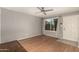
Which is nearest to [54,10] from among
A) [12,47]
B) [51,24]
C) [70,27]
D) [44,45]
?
[51,24]

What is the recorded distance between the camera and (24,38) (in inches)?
62.9

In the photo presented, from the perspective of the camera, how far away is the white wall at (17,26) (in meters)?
1.44

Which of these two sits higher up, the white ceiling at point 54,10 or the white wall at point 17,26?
the white ceiling at point 54,10

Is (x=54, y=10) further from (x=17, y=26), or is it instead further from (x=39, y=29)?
(x=17, y=26)

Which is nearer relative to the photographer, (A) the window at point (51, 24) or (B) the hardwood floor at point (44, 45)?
(B) the hardwood floor at point (44, 45)

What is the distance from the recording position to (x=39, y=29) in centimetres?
173

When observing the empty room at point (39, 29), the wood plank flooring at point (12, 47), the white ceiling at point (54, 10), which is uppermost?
the white ceiling at point (54, 10)

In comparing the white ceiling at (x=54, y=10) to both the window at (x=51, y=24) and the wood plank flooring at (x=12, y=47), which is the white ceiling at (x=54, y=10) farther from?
the wood plank flooring at (x=12, y=47)

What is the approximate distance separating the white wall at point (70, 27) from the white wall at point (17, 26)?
58cm

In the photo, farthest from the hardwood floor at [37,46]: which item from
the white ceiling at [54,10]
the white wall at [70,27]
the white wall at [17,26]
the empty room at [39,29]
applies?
the white ceiling at [54,10]

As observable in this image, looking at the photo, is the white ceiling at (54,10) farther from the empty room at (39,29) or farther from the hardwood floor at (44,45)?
the hardwood floor at (44,45)

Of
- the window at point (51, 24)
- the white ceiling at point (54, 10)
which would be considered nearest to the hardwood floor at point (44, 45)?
Result: the window at point (51, 24)
